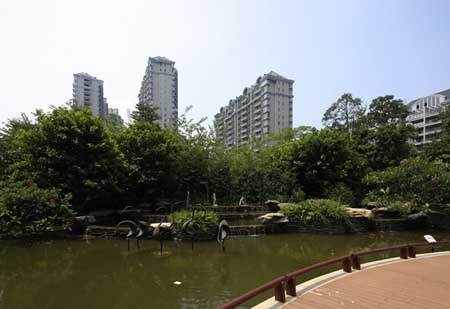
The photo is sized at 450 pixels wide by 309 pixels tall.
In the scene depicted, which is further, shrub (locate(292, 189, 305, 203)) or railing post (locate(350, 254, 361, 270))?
shrub (locate(292, 189, 305, 203))

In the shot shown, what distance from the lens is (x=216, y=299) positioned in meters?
4.90

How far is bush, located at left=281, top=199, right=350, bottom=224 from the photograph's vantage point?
11.4 m

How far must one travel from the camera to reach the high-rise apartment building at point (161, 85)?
212 ft

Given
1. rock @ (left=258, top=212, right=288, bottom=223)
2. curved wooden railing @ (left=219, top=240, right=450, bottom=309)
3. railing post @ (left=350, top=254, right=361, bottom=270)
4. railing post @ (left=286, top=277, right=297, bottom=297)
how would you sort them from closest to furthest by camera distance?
curved wooden railing @ (left=219, top=240, right=450, bottom=309) < railing post @ (left=286, top=277, right=297, bottom=297) < railing post @ (left=350, top=254, right=361, bottom=270) < rock @ (left=258, top=212, right=288, bottom=223)

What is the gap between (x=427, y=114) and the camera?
45.8 m

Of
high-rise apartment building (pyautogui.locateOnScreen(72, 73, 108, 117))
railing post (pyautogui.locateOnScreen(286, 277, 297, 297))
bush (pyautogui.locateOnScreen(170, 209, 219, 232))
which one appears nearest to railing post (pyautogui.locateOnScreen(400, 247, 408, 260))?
railing post (pyautogui.locateOnScreen(286, 277, 297, 297))

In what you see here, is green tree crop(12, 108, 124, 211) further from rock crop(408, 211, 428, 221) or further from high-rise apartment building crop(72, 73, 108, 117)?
high-rise apartment building crop(72, 73, 108, 117)

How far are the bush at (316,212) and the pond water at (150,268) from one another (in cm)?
85

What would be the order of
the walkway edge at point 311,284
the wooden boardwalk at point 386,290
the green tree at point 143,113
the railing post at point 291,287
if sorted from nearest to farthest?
the walkway edge at point 311,284
the wooden boardwalk at point 386,290
the railing post at point 291,287
the green tree at point 143,113

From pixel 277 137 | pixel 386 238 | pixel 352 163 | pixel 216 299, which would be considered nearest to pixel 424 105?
pixel 277 137

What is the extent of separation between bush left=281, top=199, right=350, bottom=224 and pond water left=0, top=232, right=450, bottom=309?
2.77 ft

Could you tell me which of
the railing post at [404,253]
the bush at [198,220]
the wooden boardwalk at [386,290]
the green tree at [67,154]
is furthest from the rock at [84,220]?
the railing post at [404,253]

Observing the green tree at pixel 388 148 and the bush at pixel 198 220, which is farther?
the green tree at pixel 388 148

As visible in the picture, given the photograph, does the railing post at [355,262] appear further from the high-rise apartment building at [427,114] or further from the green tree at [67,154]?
the high-rise apartment building at [427,114]
